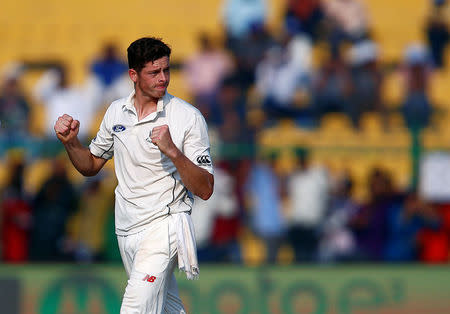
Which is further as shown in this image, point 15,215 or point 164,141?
point 15,215

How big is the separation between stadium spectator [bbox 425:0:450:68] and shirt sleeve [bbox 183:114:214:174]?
869cm

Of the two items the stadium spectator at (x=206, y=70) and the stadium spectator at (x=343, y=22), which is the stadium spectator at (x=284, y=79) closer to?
the stadium spectator at (x=206, y=70)

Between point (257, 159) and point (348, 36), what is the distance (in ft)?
13.2

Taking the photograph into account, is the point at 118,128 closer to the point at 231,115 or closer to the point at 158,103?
the point at 158,103

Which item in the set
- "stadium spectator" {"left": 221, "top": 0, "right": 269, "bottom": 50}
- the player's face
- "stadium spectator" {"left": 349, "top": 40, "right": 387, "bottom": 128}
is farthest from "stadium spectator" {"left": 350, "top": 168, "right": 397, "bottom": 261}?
the player's face

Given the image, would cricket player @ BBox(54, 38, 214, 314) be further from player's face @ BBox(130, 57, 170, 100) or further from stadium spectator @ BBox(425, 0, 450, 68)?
stadium spectator @ BBox(425, 0, 450, 68)

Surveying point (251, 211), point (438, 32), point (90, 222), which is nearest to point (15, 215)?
point (90, 222)

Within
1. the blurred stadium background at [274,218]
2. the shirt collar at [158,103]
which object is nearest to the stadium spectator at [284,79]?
the blurred stadium background at [274,218]

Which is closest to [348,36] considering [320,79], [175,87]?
[320,79]

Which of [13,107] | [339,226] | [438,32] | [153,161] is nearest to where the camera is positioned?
[153,161]

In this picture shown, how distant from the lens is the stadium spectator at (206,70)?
36.3 ft

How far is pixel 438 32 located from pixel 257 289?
6.19 metres

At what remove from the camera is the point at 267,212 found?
8656 millimetres

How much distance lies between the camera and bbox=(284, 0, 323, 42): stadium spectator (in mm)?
11961
